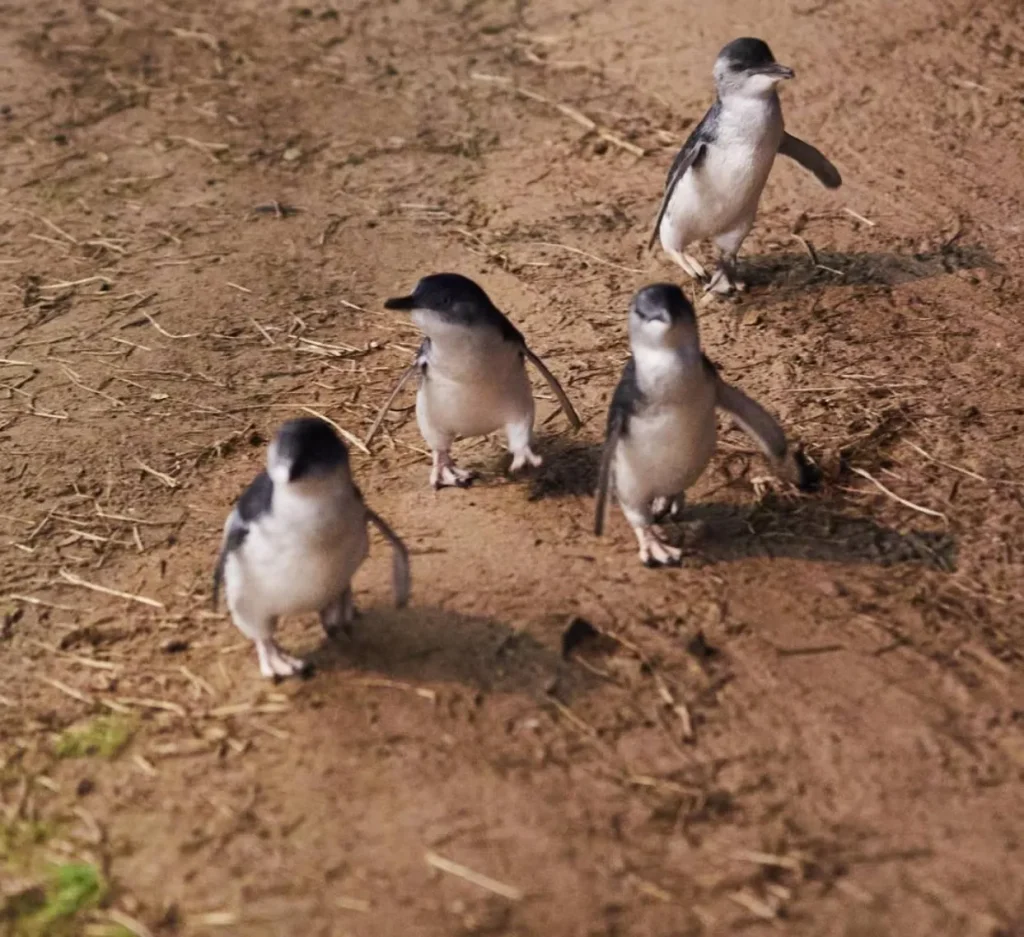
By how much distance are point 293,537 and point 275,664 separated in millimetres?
513

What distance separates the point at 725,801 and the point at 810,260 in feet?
12.2

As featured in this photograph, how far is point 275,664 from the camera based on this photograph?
4.57 meters

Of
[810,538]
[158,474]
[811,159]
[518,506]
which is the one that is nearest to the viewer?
[810,538]

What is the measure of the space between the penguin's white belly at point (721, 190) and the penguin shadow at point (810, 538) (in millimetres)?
1830

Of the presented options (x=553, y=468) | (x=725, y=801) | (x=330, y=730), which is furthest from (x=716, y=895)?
(x=553, y=468)

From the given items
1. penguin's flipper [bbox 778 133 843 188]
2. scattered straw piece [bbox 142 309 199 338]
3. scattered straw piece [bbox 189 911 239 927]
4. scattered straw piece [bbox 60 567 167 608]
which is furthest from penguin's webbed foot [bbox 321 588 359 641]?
penguin's flipper [bbox 778 133 843 188]

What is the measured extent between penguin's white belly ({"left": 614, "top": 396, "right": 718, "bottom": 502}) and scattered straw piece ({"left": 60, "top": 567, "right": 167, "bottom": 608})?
5.57 ft

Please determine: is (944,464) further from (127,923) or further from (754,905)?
(127,923)

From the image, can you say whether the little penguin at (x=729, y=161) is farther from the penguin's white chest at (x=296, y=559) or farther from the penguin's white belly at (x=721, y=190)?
the penguin's white chest at (x=296, y=559)

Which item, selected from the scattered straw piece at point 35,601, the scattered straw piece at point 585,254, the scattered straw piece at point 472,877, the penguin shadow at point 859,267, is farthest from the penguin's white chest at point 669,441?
the scattered straw piece at point 585,254

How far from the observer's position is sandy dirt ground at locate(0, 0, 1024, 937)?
Result: 3941mm

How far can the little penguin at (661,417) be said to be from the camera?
471 cm

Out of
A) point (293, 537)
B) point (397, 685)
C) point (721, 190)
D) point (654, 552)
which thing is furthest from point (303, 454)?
point (721, 190)

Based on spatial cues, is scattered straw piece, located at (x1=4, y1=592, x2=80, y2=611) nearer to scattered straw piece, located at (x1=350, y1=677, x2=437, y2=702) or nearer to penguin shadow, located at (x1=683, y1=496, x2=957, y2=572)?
scattered straw piece, located at (x1=350, y1=677, x2=437, y2=702)
